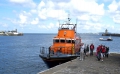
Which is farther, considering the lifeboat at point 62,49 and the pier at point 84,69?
the lifeboat at point 62,49

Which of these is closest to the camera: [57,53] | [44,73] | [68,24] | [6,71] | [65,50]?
[44,73]

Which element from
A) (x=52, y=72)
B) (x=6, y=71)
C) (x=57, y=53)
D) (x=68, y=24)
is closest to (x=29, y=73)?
(x=6, y=71)

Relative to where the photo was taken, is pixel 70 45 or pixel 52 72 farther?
pixel 70 45

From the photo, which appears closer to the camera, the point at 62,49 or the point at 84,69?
the point at 84,69

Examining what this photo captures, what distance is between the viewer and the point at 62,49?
81.6 feet

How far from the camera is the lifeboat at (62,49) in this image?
885 inches

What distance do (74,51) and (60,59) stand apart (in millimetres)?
3243

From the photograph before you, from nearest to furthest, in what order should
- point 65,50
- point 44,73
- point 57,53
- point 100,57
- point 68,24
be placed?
point 44,73
point 100,57
point 57,53
point 65,50
point 68,24

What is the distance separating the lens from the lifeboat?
22.5 metres

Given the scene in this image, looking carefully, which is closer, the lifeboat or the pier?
the pier

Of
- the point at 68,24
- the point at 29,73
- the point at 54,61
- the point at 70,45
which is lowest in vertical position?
the point at 29,73

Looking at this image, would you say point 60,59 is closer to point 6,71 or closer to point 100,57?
point 100,57

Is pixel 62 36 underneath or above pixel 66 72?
above

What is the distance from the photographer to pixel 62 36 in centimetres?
2628
